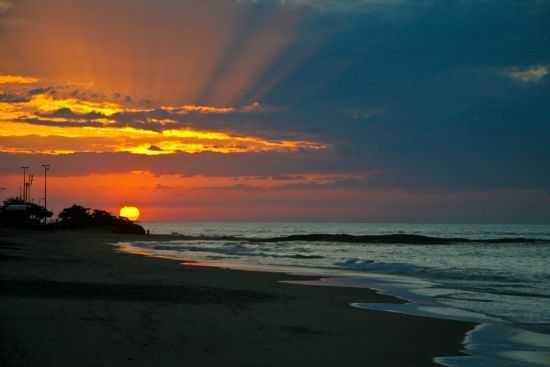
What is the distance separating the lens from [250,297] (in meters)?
16.4

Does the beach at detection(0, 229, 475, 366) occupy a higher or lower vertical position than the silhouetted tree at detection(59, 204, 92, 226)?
lower

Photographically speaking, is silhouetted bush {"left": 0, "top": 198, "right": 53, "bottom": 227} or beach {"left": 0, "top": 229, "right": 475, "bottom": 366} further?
silhouetted bush {"left": 0, "top": 198, "right": 53, "bottom": 227}

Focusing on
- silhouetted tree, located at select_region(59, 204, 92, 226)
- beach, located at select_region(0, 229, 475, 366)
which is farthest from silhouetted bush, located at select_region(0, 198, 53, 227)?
beach, located at select_region(0, 229, 475, 366)

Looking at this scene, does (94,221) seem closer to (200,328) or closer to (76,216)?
(76,216)

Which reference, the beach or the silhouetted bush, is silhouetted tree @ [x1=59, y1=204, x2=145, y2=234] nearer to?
the silhouetted bush

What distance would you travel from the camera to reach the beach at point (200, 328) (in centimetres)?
855

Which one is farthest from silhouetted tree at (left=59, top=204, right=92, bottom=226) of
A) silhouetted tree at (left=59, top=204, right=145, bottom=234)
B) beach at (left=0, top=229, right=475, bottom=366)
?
beach at (left=0, top=229, right=475, bottom=366)

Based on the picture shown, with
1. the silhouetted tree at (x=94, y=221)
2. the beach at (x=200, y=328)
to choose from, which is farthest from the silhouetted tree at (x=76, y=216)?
the beach at (x=200, y=328)

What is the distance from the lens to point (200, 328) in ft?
35.9

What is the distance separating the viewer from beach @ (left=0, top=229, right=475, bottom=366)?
8547 mm

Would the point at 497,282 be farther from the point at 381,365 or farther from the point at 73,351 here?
the point at 73,351

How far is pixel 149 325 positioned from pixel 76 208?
9648 cm

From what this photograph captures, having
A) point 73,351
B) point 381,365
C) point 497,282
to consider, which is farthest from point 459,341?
point 497,282

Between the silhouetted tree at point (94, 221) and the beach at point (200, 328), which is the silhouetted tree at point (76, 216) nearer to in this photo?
the silhouetted tree at point (94, 221)
